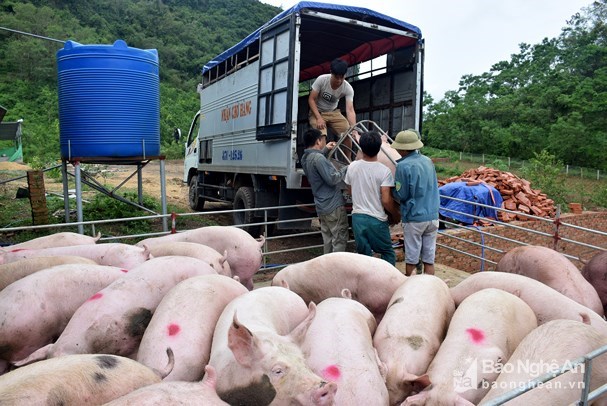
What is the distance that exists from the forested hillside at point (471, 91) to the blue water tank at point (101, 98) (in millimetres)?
17460

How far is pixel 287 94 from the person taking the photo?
22.0ft

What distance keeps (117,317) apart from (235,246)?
80.2 inches

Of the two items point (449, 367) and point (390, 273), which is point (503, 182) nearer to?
point (390, 273)

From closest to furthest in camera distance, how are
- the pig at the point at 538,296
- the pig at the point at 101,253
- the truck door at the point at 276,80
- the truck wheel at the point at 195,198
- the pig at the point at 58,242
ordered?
1. the pig at the point at 538,296
2. the pig at the point at 101,253
3. the pig at the point at 58,242
4. the truck door at the point at 276,80
5. the truck wheel at the point at 195,198

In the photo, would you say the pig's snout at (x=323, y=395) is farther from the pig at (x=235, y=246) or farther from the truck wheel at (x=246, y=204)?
the truck wheel at (x=246, y=204)

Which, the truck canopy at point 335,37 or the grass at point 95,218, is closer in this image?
the truck canopy at point 335,37

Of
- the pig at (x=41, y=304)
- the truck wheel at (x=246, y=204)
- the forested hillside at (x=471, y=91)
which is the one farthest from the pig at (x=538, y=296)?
the forested hillside at (x=471, y=91)

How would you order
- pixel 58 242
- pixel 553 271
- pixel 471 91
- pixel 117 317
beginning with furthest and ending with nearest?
pixel 471 91 → pixel 58 242 → pixel 553 271 → pixel 117 317

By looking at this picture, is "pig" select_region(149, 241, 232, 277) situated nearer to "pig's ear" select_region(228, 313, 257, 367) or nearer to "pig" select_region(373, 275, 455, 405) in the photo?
"pig" select_region(373, 275, 455, 405)

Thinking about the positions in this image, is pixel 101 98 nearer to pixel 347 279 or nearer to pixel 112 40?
pixel 347 279

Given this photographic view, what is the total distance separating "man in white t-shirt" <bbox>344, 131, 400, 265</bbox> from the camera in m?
4.89

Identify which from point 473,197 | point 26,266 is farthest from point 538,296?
point 473,197

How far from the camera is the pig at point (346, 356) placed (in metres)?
2.07

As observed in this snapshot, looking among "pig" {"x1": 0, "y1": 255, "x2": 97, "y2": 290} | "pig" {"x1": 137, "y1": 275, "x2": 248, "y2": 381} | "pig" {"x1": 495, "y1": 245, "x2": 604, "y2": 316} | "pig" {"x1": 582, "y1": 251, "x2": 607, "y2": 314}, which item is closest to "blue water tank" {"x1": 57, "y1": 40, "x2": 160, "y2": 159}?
"pig" {"x1": 0, "y1": 255, "x2": 97, "y2": 290}
